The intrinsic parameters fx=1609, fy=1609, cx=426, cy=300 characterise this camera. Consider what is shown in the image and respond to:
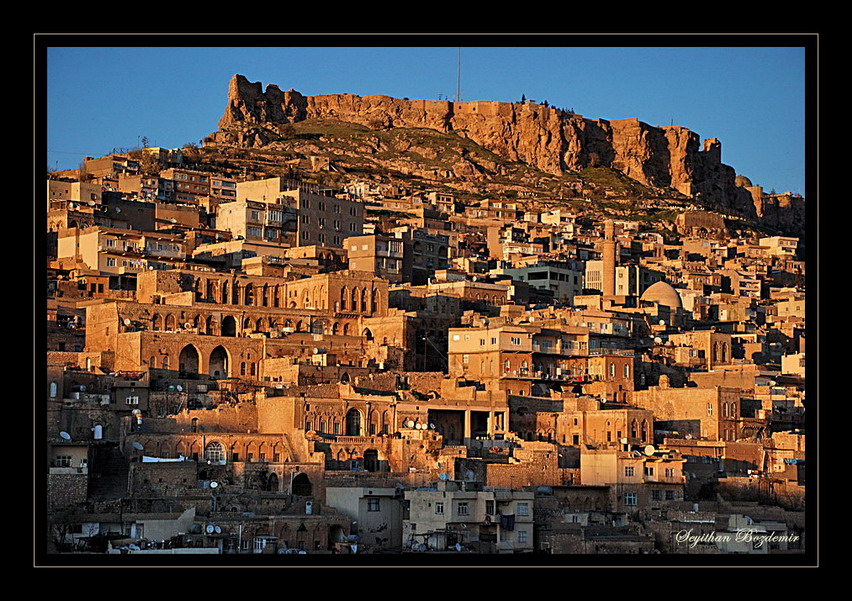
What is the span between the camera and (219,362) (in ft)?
122

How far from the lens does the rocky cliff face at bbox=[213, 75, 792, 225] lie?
290 feet

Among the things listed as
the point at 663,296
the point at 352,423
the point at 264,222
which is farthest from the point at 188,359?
the point at 663,296

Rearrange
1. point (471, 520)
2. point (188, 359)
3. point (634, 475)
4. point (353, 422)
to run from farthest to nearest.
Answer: point (188, 359), point (353, 422), point (634, 475), point (471, 520)

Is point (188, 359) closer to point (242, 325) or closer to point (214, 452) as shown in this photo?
point (242, 325)

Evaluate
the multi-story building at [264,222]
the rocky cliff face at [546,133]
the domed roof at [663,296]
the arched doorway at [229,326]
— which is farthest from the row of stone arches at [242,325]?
the rocky cliff face at [546,133]

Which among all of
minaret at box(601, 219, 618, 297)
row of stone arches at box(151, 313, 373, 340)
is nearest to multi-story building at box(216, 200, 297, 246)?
row of stone arches at box(151, 313, 373, 340)

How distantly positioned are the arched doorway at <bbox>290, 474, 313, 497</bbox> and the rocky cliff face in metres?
57.9

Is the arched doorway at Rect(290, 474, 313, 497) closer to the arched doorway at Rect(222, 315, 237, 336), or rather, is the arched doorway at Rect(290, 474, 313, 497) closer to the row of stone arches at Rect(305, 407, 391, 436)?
the row of stone arches at Rect(305, 407, 391, 436)

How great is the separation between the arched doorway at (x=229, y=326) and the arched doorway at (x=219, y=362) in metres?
2.08

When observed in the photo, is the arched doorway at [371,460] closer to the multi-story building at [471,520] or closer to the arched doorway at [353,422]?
the arched doorway at [353,422]

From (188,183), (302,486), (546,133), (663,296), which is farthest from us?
(546,133)

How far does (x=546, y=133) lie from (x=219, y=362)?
177 feet

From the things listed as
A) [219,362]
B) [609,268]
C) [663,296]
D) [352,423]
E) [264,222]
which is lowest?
[352,423]
